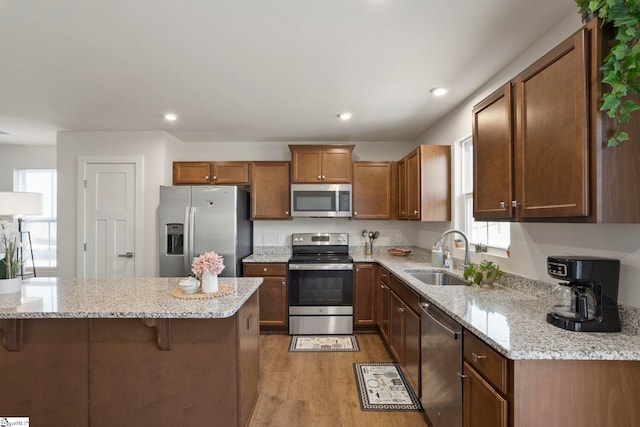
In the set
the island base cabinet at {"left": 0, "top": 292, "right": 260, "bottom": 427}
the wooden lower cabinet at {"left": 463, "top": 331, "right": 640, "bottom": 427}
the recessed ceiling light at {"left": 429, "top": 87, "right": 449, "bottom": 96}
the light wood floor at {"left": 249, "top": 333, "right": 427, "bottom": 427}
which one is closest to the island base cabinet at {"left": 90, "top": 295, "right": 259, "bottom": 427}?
the island base cabinet at {"left": 0, "top": 292, "right": 260, "bottom": 427}

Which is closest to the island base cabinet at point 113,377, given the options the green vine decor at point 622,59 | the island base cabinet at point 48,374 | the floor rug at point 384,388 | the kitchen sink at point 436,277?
the island base cabinet at point 48,374

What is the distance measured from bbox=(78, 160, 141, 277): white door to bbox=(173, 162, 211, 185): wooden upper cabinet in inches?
18.5

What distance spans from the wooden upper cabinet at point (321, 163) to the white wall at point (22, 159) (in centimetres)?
377

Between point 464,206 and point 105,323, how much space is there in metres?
2.97

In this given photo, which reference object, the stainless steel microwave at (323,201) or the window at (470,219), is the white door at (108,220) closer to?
Result: the stainless steel microwave at (323,201)

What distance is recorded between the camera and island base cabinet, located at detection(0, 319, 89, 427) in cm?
178

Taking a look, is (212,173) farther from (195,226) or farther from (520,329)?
(520,329)

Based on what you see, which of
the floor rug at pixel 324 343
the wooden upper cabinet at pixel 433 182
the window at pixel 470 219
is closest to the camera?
the window at pixel 470 219

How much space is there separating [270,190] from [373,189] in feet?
4.39

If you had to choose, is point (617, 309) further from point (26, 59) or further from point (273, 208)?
point (26, 59)

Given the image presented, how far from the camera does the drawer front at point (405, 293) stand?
229cm

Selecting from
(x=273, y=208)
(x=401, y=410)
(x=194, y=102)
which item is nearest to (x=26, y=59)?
(x=194, y=102)

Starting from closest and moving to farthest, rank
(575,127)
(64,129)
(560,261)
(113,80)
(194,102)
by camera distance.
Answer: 1. (575,127)
2. (560,261)
3. (113,80)
4. (194,102)
5. (64,129)

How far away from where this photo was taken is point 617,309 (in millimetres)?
1335
